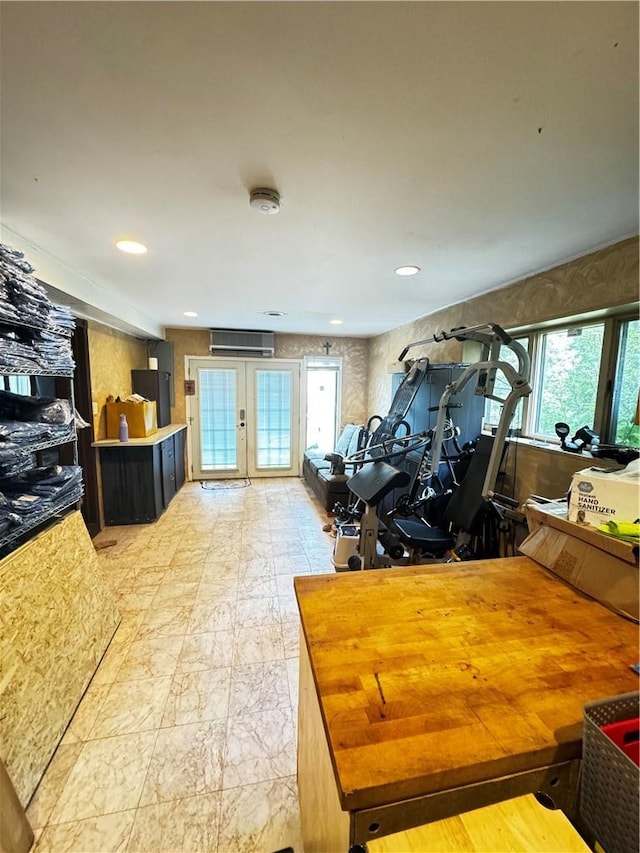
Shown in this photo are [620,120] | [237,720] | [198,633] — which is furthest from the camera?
[198,633]

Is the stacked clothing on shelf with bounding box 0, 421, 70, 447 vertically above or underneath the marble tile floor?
above

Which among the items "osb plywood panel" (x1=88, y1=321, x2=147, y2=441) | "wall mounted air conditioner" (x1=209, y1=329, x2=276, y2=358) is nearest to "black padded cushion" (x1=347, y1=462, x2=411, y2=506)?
"osb plywood panel" (x1=88, y1=321, x2=147, y2=441)

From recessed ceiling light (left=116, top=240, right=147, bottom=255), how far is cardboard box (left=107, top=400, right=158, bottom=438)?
80.7 inches

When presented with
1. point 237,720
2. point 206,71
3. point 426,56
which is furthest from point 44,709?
point 426,56

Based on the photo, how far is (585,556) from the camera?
1.11m

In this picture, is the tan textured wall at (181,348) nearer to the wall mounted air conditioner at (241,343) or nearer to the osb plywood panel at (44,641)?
the wall mounted air conditioner at (241,343)

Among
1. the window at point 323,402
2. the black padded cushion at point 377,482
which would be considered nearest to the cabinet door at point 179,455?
the window at point 323,402

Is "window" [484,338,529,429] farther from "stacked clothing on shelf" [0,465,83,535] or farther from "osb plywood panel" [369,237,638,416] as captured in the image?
"stacked clothing on shelf" [0,465,83,535]

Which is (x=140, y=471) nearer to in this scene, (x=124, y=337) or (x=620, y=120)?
(x=124, y=337)

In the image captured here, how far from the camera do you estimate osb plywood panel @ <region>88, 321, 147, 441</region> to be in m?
3.49

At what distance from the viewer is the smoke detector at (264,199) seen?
1.44m

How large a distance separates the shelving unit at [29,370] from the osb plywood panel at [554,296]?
9.73 ft

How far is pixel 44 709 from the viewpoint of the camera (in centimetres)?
144

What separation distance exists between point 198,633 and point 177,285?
2.68 metres
